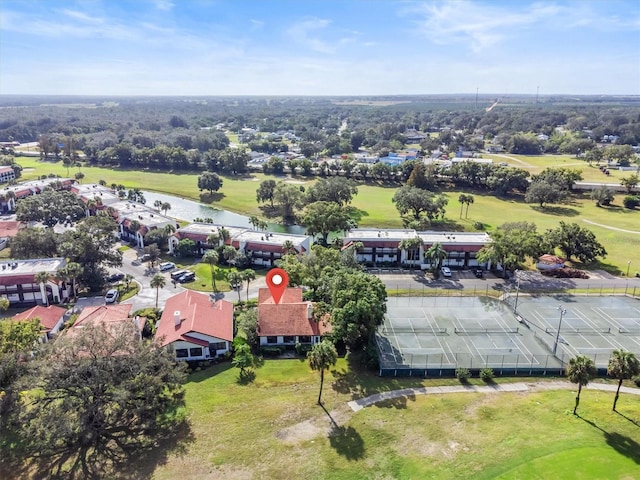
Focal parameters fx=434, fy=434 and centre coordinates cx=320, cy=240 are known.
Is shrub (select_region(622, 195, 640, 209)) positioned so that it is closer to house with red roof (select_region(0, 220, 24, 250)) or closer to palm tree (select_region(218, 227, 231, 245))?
palm tree (select_region(218, 227, 231, 245))

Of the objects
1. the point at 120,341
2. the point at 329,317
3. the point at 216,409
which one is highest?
the point at 120,341

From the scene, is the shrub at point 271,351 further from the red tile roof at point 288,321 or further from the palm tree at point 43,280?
the palm tree at point 43,280

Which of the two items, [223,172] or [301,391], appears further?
[223,172]

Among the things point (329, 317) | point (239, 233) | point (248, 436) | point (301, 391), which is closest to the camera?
point (248, 436)

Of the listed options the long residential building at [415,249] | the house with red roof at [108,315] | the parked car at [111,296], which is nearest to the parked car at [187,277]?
the parked car at [111,296]

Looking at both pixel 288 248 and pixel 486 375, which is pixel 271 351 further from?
pixel 288 248

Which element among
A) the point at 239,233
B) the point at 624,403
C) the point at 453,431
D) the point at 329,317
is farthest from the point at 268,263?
the point at 624,403

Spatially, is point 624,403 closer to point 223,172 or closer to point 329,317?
point 329,317

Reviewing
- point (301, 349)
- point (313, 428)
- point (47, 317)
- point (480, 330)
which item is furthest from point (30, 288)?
point (480, 330)
